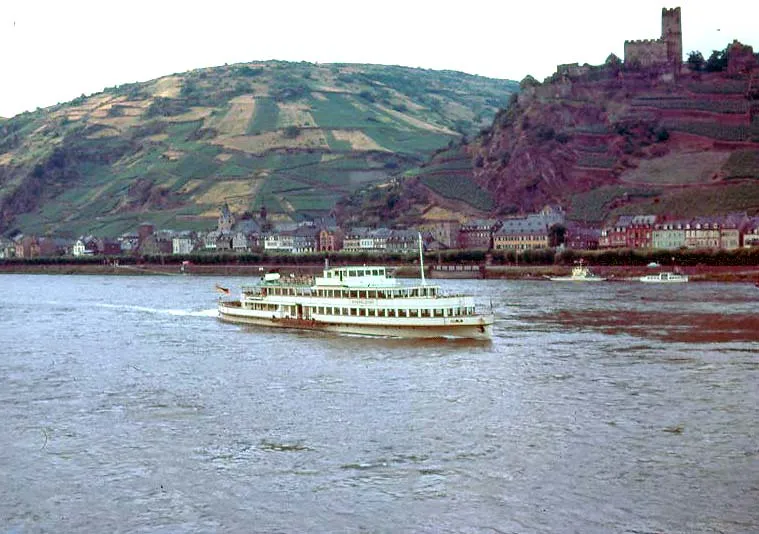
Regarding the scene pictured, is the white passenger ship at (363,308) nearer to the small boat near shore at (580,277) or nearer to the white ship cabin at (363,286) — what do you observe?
the white ship cabin at (363,286)

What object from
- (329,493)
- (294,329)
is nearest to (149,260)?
(294,329)

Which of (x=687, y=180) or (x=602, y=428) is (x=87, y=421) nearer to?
(x=602, y=428)

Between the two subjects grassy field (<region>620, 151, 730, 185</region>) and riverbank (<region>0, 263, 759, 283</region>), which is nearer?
riverbank (<region>0, 263, 759, 283</region>)

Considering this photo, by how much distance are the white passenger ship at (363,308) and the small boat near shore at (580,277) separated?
55.7m

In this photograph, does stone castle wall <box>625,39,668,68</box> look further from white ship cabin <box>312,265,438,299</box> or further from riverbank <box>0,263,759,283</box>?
white ship cabin <box>312,265,438,299</box>

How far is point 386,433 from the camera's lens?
3447 cm

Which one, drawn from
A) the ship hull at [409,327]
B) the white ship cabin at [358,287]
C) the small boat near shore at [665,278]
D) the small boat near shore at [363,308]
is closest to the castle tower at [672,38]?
the small boat near shore at [665,278]

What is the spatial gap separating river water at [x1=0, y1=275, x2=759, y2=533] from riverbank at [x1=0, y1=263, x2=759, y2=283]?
56.3 meters

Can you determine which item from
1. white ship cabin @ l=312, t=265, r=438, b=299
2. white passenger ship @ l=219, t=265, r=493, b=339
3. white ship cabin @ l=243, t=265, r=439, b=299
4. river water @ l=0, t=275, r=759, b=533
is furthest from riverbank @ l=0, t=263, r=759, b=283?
white ship cabin @ l=312, t=265, r=438, b=299

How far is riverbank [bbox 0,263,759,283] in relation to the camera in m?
118

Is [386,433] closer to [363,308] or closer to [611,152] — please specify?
[363,308]

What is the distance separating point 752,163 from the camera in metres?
164

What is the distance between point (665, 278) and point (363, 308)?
6052 centimetres

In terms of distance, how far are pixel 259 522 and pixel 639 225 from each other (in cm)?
13087
